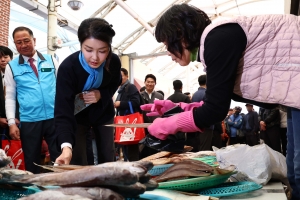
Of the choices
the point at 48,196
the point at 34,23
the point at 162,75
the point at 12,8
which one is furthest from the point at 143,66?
the point at 48,196

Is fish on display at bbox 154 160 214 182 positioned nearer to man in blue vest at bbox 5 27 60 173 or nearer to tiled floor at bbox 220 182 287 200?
tiled floor at bbox 220 182 287 200

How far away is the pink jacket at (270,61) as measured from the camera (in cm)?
132

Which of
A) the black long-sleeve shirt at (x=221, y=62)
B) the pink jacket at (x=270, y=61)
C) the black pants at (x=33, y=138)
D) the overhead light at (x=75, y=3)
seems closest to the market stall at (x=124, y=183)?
the black long-sleeve shirt at (x=221, y=62)

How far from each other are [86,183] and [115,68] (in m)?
1.43

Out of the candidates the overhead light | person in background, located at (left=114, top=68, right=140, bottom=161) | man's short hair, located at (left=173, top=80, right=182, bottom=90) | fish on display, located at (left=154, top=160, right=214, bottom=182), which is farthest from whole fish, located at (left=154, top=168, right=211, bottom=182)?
the overhead light

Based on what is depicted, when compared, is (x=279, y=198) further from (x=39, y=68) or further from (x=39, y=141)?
(x=39, y=68)

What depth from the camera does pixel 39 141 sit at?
2814mm

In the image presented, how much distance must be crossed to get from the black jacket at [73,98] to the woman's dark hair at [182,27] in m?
0.71

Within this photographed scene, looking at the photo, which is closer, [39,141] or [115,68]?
[115,68]

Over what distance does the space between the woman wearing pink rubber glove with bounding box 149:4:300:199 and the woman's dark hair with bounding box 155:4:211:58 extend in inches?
2.0

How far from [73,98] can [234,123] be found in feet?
25.8

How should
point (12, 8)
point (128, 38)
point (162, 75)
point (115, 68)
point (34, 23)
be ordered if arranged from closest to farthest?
point (115, 68) < point (12, 8) < point (34, 23) < point (128, 38) < point (162, 75)

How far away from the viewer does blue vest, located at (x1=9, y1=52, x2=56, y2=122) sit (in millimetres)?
2830

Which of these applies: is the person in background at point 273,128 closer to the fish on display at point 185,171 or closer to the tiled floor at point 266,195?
the tiled floor at point 266,195
